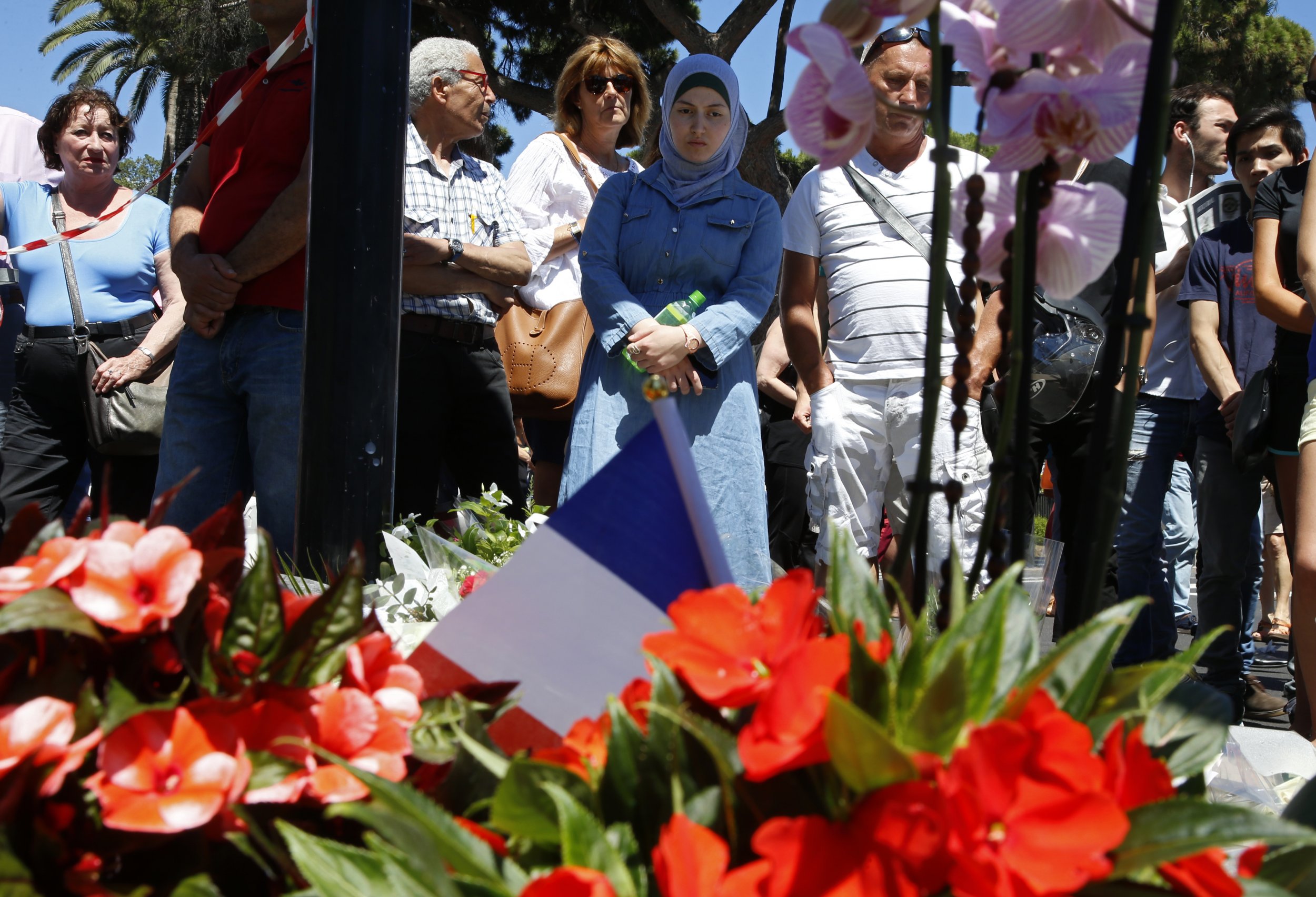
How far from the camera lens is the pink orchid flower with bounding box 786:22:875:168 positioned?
0.84 metres

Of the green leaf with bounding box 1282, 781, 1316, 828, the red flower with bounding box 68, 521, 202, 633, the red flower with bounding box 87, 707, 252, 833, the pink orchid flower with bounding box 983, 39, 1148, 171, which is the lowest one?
the green leaf with bounding box 1282, 781, 1316, 828

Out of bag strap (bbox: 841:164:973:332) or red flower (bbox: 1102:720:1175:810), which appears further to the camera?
bag strap (bbox: 841:164:973:332)

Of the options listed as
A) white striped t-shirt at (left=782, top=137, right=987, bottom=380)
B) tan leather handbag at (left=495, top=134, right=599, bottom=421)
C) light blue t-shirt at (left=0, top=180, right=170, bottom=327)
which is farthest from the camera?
light blue t-shirt at (left=0, top=180, right=170, bottom=327)

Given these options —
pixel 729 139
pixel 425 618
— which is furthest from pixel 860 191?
pixel 425 618

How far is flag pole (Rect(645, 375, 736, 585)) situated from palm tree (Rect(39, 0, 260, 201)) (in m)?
10.9

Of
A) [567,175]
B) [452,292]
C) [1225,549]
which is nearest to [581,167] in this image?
[567,175]

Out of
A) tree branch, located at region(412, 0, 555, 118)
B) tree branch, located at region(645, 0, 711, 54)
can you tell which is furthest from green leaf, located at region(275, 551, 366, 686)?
tree branch, located at region(412, 0, 555, 118)

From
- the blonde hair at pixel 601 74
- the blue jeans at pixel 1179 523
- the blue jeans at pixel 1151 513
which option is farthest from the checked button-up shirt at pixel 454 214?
the blue jeans at pixel 1179 523

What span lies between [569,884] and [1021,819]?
24 centimetres

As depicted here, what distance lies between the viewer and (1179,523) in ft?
18.2

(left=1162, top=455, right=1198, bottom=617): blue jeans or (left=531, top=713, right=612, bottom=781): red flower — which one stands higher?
(left=531, top=713, right=612, bottom=781): red flower

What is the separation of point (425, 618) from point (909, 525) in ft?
3.85

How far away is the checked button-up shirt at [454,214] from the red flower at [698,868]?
3.08m

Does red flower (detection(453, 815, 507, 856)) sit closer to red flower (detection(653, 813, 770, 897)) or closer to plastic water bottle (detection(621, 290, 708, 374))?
red flower (detection(653, 813, 770, 897))
